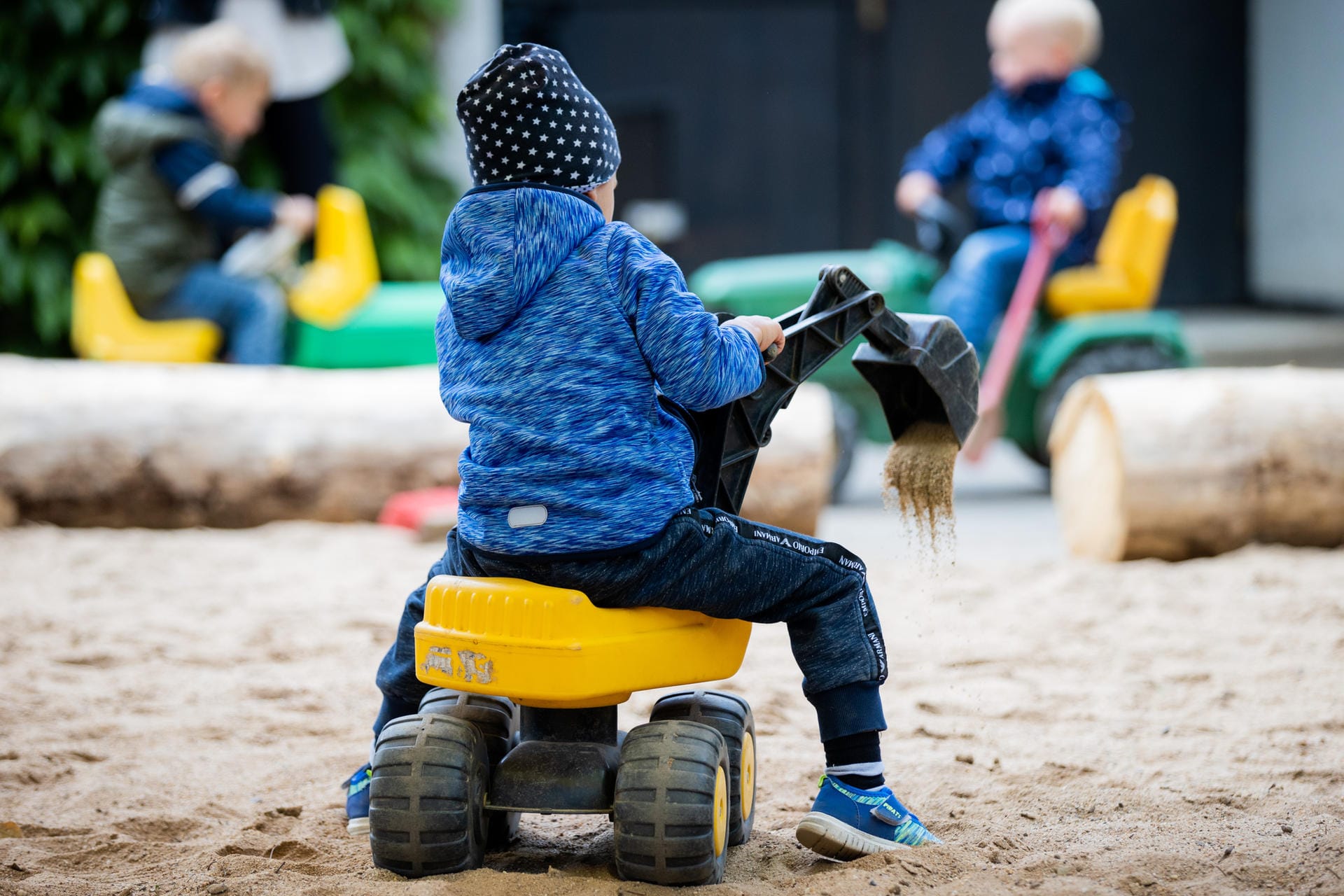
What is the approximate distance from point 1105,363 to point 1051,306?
11.2 inches

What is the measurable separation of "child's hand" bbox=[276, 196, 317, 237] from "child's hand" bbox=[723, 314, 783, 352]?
3568 millimetres

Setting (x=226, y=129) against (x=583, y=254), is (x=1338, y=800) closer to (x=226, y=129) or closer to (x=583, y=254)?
(x=583, y=254)

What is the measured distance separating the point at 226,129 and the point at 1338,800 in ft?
14.8

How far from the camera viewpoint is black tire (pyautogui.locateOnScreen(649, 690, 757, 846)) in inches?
79.7

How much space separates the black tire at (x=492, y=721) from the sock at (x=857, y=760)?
1.54 ft

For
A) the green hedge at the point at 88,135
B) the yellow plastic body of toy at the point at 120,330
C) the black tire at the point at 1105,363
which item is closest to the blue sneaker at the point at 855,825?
the black tire at the point at 1105,363

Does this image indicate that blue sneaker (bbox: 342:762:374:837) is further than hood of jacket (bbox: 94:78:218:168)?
No

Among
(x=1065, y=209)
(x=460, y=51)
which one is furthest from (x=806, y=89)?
(x=1065, y=209)

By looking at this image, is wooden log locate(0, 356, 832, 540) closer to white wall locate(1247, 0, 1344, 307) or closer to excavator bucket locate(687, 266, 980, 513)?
excavator bucket locate(687, 266, 980, 513)

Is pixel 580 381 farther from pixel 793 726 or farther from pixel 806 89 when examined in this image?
pixel 806 89

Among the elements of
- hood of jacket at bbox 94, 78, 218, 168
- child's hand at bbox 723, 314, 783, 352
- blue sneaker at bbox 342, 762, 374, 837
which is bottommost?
blue sneaker at bbox 342, 762, 374, 837

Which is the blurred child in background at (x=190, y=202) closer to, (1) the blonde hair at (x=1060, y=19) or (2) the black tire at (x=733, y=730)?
(1) the blonde hair at (x=1060, y=19)

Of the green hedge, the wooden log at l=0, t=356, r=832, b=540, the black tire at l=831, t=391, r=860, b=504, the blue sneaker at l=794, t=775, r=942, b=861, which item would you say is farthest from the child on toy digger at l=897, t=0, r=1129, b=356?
the blue sneaker at l=794, t=775, r=942, b=861

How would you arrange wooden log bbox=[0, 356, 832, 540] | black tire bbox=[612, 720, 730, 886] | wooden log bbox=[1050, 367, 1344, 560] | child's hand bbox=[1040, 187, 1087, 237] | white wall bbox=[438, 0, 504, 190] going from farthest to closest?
white wall bbox=[438, 0, 504, 190]
child's hand bbox=[1040, 187, 1087, 237]
wooden log bbox=[0, 356, 832, 540]
wooden log bbox=[1050, 367, 1344, 560]
black tire bbox=[612, 720, 730, 886]
